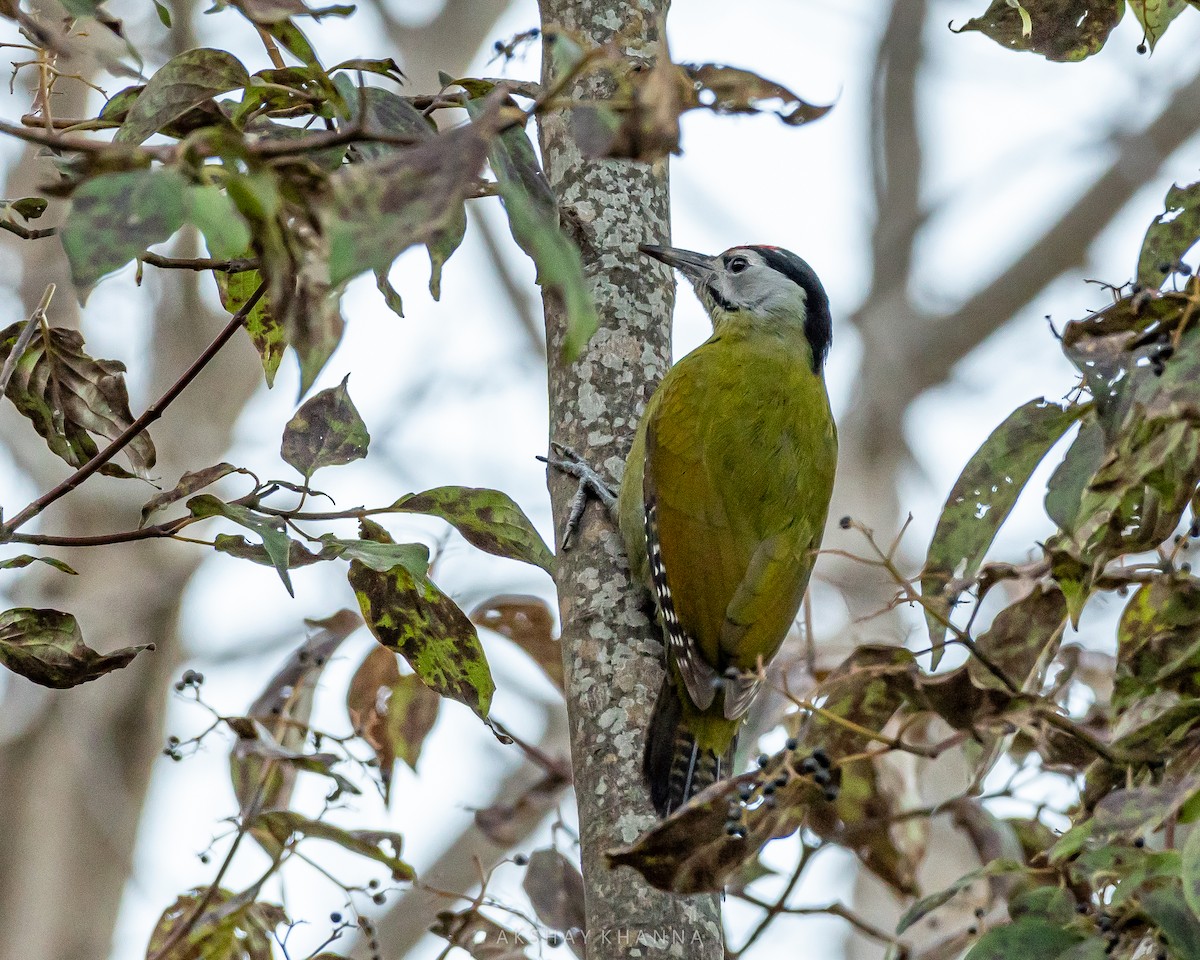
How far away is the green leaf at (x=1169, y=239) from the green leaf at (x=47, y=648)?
4.81 ft

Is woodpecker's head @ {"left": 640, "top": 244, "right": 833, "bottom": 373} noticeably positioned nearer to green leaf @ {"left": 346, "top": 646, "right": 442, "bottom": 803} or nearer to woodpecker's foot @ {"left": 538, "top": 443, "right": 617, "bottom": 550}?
woodpecker's foot @ {"left": 538, "top": 443, "right": 617, "bottom": 550}

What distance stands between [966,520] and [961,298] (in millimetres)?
7277

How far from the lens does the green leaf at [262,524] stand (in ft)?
5.46

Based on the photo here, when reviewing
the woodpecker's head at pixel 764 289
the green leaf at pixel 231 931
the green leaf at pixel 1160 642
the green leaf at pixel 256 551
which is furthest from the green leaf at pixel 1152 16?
the woodpecker's head at pixel 764 289

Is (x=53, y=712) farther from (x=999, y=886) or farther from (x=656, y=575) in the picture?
(x=999, y=886)

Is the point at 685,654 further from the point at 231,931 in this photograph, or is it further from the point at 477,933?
the point at 231,931

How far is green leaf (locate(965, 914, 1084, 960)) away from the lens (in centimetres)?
172

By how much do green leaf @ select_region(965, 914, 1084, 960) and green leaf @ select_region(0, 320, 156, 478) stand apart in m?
1.28

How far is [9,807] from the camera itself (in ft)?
22.2

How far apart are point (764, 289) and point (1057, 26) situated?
2229mm

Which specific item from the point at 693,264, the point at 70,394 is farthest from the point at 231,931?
the point at 693,264

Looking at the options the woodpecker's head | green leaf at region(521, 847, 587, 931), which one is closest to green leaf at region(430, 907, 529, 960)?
green leaf at region(521, 847, 587, 931)

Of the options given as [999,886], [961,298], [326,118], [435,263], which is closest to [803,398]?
Answer: [999,886]

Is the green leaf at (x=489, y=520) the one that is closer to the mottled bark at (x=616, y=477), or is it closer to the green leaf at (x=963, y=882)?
the mottled bark at (x=616, y=477)
